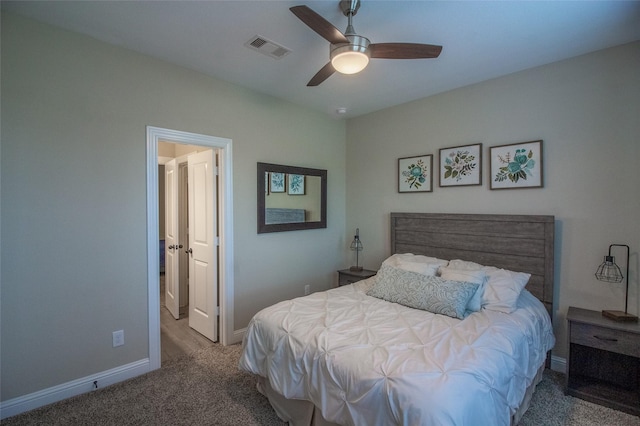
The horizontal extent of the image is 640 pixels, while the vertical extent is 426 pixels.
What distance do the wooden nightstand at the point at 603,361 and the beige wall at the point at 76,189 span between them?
343 centimetres

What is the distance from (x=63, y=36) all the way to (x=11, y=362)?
2278mm

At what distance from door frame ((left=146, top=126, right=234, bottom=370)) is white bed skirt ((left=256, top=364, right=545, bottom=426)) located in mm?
1125

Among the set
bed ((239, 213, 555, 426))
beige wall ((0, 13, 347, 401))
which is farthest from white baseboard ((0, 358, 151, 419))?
bed ((239, 213, 555, 426))

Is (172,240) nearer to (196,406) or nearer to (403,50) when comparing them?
(196,406)

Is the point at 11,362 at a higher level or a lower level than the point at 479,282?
lower

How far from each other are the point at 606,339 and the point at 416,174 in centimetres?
214

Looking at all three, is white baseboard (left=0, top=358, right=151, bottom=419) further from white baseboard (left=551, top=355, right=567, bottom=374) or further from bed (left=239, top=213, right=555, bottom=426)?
white baseboard (left=551, top=355, right=567, bottom=374)

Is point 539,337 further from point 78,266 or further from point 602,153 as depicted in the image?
point 78,266

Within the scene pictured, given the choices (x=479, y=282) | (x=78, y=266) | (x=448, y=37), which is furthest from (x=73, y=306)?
(x=448, y=37)

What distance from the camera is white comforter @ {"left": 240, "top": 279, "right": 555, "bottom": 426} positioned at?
4.44ft

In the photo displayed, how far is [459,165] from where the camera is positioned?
324 centimetres

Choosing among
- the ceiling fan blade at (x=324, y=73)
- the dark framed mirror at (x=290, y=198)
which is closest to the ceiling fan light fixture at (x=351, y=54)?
the ceiling fan blade at (x=324, y=73)

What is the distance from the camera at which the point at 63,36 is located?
7.25 feet

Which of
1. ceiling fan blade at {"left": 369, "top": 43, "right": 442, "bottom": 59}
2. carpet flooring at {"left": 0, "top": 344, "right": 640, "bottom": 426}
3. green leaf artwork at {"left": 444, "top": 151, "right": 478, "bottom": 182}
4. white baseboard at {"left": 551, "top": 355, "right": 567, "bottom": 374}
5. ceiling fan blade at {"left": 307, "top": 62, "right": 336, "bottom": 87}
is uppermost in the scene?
ceiling fan blade at {"left": 369, "top": 43, "right": 442, "bottom": 59}
